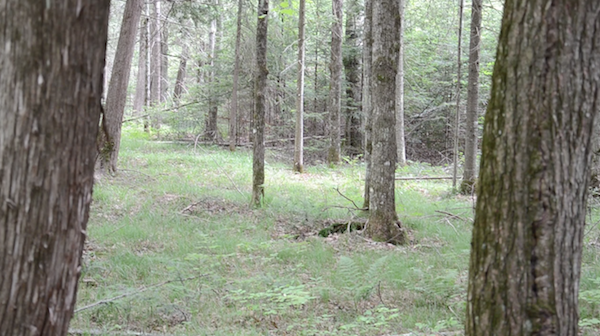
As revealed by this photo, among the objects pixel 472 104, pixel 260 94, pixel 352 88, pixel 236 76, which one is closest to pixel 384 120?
pixel 260 94

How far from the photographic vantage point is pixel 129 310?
4.75 m

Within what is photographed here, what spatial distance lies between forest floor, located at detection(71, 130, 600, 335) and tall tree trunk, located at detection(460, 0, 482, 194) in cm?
87

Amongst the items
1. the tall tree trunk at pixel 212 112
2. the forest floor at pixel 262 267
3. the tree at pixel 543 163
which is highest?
the tall tree trunk at pixel 212 112

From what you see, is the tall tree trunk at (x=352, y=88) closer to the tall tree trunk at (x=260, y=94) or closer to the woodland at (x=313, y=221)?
the woodland at (x=313, y=221)

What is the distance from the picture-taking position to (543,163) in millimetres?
2355

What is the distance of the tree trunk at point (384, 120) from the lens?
8133mm

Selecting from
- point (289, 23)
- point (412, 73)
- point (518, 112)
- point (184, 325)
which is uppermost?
point (289, 23)

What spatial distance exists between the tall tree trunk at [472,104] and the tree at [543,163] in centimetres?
1097

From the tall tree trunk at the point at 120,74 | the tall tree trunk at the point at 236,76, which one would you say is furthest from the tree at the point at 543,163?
the tall tree trunk at the point at 236,76

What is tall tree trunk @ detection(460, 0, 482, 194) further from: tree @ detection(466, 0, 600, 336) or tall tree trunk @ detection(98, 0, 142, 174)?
tree @ detection(466, 0, 600, 336)

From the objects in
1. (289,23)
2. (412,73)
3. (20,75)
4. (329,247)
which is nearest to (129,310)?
(20,75)

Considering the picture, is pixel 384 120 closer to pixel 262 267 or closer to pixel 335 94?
pixel 262 267

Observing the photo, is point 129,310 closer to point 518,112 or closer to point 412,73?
point 518,112

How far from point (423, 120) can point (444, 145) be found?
2.09m
